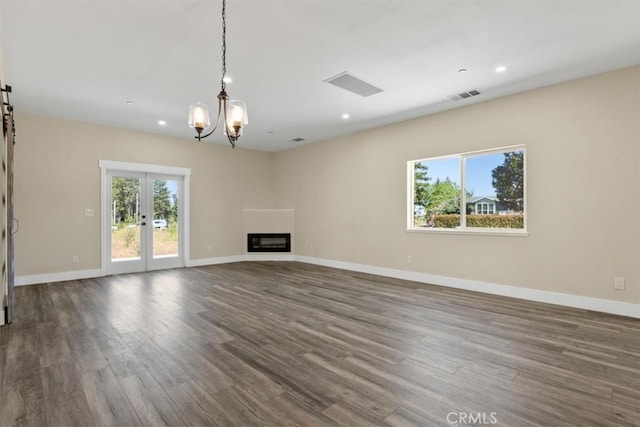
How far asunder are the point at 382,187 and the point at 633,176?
3.46 metres

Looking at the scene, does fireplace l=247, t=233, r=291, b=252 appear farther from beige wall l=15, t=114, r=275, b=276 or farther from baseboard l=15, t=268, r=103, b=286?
baseboard l=15, t=268, r=103, b=286

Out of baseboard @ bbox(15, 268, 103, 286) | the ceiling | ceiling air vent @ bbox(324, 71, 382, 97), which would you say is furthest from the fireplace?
ceiling air vent @ bbox(324, 71, 382, 97)

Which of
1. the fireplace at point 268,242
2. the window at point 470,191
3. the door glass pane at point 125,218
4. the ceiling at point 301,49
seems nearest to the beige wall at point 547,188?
the window at point 470,191

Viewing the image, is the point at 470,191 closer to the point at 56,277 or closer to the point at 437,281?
the point at 437,281

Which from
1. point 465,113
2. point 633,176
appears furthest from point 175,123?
point 633,176

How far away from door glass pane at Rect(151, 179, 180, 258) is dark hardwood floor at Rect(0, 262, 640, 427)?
7.86ft

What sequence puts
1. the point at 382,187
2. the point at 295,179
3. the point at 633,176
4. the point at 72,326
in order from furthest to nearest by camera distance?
the point at 295,179 → the point at 382,187 → the point at 633,176 → the point at 72,326

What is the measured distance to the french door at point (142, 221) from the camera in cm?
613

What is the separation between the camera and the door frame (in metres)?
5.94

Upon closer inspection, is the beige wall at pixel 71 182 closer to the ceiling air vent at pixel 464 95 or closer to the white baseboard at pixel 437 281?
the white baseboard at pixel 437 281

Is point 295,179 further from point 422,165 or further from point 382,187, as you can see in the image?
point 422,165

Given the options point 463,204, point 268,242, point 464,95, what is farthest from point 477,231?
point 268,242

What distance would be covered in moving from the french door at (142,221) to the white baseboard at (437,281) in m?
0.45

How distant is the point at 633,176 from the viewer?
359 cm
